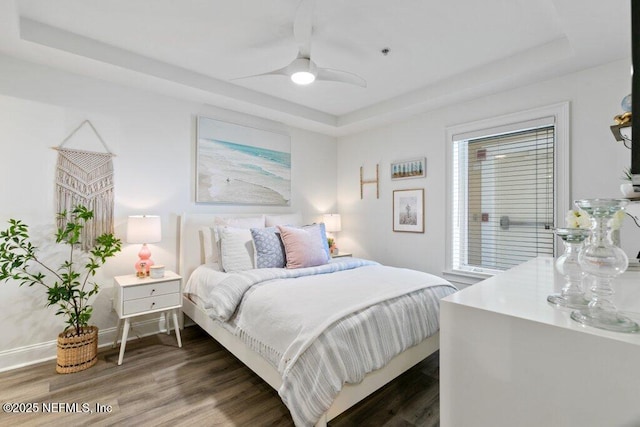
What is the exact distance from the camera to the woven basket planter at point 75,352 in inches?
92.6

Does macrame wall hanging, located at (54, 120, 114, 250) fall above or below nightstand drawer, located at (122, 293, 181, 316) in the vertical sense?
above

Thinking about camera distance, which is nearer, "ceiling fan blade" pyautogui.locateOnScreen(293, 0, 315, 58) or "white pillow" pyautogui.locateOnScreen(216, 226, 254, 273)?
"ceiling fan blade" pyautogui.locateOnScreen(293, 0, 315, 58)

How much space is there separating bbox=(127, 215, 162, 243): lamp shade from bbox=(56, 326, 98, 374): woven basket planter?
2.69 ft

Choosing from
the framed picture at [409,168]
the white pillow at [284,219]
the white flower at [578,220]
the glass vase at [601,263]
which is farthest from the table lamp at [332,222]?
the glass vase at [601,263]

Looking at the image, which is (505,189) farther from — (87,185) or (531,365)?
(87,185)

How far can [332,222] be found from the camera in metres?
4.47

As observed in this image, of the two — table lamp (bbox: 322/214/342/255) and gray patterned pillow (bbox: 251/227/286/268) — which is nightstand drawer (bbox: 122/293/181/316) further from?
table lamp (bbox: 322/214/342/255)

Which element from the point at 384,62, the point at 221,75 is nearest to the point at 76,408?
the point at 221,75

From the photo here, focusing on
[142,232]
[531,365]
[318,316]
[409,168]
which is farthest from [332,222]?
[531,365]

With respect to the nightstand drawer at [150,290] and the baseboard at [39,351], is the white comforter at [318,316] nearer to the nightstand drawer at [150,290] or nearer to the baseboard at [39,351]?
the nightstand drawer at [150,290]

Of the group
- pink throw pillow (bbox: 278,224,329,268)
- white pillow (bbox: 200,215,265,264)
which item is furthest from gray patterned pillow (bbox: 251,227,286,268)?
white pillow (bbox: 200,215,265,264)

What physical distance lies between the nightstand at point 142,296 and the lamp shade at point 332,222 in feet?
7.23

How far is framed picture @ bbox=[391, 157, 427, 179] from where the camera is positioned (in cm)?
372

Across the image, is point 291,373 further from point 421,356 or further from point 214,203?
point 214,203
